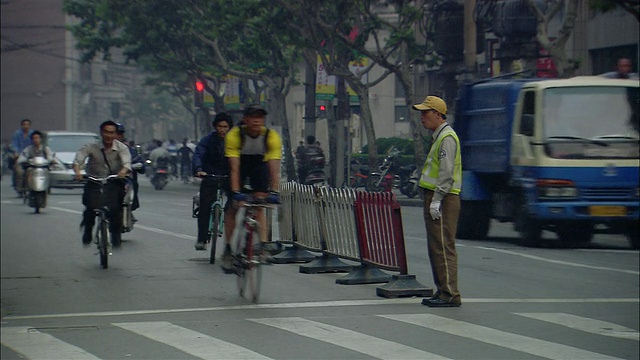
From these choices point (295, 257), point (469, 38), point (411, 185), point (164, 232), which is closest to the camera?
point (469, 38)

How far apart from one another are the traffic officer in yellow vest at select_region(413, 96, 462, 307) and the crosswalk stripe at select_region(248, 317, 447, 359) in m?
1.22

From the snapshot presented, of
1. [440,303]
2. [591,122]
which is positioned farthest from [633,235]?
[440,303]

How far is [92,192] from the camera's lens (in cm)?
1403

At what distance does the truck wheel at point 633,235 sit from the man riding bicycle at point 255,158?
15.4 feet

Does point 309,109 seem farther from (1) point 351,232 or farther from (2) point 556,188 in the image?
(2) point 556,188

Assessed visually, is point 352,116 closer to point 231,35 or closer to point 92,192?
point 92,192

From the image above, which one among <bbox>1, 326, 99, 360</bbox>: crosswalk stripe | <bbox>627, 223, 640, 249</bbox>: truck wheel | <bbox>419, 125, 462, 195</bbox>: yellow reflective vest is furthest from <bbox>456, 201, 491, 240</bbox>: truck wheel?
<bbox>1, 326, 99, 360</bbox>: crosswalk stripe

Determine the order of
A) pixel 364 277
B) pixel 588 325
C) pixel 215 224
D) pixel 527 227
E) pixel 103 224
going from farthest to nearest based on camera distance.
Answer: pixel 103 224, pixel 527 227, pixel 364 277, pixel 215 224, pixel 588 325

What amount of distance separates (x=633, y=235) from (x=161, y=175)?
28.5 ft

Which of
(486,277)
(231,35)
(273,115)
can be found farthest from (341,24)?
(486,277)

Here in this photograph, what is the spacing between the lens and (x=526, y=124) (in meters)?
9.15

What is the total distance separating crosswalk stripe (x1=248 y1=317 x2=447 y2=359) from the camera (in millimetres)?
8109

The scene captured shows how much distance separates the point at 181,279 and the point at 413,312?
342 centimetres

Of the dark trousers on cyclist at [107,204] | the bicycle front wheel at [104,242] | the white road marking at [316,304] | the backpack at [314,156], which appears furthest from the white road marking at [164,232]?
the white road marking at [316,304]
